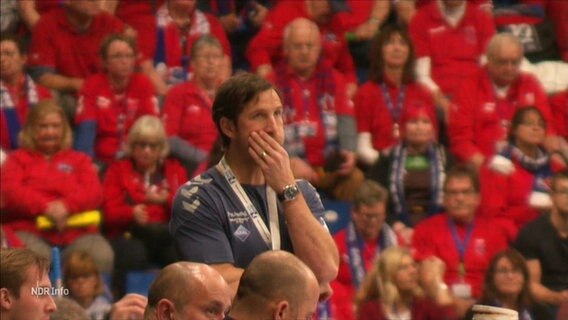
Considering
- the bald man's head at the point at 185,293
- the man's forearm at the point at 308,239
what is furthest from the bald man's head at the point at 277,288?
the man's forearm at the point at 308,239

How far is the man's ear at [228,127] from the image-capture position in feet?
15.4

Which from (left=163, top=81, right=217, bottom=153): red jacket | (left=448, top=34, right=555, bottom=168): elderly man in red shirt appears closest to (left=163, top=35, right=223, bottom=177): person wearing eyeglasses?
(left=163, top=81, right=217, bottom=153): red jacket

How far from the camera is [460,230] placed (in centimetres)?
813

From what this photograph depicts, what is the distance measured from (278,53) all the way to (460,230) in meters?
2.17

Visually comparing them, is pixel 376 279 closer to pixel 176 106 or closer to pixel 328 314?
pixel 328 314

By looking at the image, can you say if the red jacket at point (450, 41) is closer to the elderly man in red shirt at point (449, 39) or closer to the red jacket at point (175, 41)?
the elderly man in red shirt at point (449, 39)

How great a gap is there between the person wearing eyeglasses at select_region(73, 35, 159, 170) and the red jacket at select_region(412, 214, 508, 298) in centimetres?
187

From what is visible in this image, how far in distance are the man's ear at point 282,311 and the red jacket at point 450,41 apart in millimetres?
5893

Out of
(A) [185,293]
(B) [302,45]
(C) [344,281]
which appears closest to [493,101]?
(B) [302,45]

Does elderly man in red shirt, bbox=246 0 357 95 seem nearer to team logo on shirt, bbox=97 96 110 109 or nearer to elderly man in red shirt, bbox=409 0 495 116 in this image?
elderly man in red shirt, bbox=409 0 495 116

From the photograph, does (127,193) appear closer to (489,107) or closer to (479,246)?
(479,246)

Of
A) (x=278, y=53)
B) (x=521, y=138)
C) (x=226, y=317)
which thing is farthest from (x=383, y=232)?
(x=226, y=317)

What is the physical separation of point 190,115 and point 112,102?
50 cm

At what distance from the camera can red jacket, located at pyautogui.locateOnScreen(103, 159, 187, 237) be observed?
27.6ft
